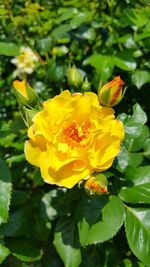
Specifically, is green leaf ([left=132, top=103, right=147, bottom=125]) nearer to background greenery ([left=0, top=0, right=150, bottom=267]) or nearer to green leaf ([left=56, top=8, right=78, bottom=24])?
background greenery ([left=0, top=0, right=150, bottom=267])

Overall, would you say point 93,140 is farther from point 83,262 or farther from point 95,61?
point 95,61

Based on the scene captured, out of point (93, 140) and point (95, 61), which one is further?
point (95, 61)

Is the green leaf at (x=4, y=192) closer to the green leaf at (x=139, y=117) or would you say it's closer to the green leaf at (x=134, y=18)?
the green leaf at (x=139, y=117)

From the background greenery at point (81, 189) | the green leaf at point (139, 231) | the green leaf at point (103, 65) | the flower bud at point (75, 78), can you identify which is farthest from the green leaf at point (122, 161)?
the green leaf at point (103, 65)

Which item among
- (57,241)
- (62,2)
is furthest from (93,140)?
(62,2)

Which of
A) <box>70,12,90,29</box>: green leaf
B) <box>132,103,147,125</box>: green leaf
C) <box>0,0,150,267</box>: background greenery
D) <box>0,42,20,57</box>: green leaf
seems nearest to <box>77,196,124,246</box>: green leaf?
<box>0,0,150,267</box>: background greenery

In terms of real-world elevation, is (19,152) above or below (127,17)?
below

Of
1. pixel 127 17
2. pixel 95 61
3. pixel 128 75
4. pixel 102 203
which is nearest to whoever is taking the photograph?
pixel 102 203
